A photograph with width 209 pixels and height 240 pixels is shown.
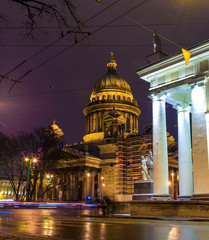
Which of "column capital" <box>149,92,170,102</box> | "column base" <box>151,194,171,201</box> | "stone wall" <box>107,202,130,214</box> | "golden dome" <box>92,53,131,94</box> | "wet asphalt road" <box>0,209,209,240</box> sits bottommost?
"stone wall" <box>107,202,130,214</box>

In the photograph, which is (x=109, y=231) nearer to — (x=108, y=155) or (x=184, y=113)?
(x=184, y=113)

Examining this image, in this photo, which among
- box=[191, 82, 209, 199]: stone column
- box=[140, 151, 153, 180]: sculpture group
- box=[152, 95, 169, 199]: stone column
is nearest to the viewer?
box=[191, 82, 209, 199]: stone column

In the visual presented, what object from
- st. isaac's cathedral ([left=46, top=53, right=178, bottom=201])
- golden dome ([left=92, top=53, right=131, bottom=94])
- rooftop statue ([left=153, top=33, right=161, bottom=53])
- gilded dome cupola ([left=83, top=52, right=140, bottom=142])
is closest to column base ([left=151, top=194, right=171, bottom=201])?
rooftop statue ([left=153, top=33, right=161, bottom=53])

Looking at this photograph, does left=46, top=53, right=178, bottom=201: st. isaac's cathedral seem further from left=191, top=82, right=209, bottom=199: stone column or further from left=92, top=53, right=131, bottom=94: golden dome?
left=191, top=82, right=209, bottom=199: stone column

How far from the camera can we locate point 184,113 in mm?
25312

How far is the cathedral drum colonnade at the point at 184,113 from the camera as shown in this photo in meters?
19.8

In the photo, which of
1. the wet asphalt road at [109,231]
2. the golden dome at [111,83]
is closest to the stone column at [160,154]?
the wet asphalt road at [109,231]

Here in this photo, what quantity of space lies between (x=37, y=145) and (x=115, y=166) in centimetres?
3105

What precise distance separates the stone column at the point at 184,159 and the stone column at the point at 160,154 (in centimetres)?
146

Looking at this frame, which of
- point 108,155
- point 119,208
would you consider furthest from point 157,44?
point 108,155

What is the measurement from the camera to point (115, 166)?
7219cm

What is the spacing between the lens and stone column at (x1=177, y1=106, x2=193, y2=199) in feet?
74.9

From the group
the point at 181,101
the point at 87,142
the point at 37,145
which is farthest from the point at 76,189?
the point at 181,101

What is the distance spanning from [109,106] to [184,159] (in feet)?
236
